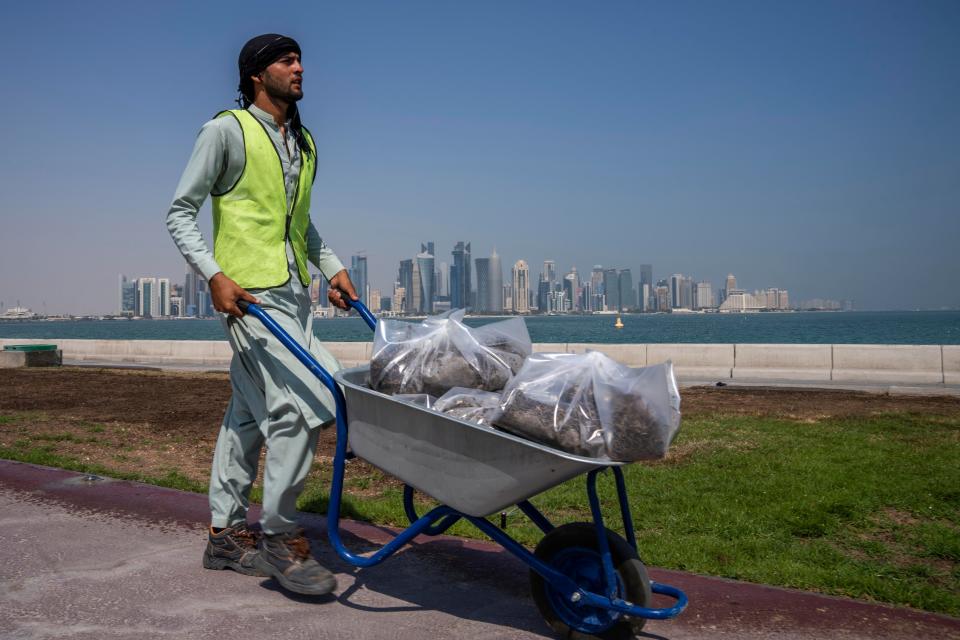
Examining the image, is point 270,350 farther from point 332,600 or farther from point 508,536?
point 508,536

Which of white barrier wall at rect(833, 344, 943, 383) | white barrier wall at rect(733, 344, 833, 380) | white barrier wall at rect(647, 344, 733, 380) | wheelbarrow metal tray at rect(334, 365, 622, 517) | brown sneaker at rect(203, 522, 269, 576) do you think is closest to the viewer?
wheelbarrow metal tray at rect(334, 365, 622, 517)

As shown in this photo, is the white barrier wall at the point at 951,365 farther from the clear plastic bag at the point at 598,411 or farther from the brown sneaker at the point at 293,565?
the brown sneaker at the point at 293,565

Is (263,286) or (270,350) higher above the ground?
(263,286)

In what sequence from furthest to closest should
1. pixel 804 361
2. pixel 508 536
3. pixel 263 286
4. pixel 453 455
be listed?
1. pixel 804 361
2. pixel 263 286
3. pixel 508 536
4. pixel 453 455

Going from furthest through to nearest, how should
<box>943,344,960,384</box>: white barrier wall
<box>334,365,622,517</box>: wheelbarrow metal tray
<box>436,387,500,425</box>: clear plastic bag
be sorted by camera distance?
<box>943,344,960,384</box>: white barrier wall
<box>436,387,500,425</box>: clear plastic bag
<box>334,365,622,517</box>: wheelbarrow metal tray

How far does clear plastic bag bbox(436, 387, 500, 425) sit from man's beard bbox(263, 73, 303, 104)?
1.50 m

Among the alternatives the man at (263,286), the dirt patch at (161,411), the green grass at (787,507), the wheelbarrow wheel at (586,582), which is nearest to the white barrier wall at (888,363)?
the dirt patch at (161,411)

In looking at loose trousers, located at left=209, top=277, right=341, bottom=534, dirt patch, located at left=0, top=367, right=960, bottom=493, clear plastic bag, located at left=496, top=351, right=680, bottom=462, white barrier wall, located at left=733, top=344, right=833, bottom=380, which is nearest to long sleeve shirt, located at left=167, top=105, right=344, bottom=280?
loose trousers, located at left=209, top=277, right=341, bottom=534

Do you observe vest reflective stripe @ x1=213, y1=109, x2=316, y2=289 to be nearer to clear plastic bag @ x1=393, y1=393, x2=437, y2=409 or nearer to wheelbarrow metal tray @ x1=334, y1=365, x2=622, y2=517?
wheelbarrow metal tray @ x1=334, y1=365, x2=622, y2=517

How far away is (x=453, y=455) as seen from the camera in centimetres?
271

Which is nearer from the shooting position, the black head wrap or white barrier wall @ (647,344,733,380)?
the black head wrap

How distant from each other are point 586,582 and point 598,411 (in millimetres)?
663

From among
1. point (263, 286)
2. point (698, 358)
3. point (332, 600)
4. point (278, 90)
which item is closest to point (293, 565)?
point (332, 600)

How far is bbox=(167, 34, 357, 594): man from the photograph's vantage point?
322cm
